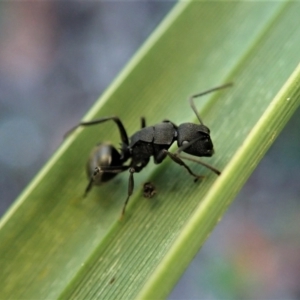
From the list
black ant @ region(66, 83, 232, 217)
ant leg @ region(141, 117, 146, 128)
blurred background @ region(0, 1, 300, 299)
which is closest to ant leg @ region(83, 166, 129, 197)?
black ant @ region(66, 83, 232, 217)

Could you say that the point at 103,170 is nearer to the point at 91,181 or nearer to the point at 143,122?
the point at 91,181

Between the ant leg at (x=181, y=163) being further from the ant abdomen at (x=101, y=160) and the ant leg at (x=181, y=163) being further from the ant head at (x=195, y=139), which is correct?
the ant abdomen at (x=101, y=160)

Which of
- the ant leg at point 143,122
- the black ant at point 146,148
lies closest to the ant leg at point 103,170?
the black ant at point 146,148

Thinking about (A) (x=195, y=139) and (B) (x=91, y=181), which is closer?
(A) (x=195, y=139)

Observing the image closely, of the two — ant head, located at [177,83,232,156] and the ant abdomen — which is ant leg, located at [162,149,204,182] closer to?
ant head, located at [177,83,232,156]

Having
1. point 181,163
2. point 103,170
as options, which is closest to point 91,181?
point 103,170

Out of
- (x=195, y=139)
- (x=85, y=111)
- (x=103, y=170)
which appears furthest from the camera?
(x=85, y=111)

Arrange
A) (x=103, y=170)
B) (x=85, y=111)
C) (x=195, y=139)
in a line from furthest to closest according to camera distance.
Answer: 1. (x=85, y=111)
2. (x=103, y=170)
3. (x=195, y=139)
